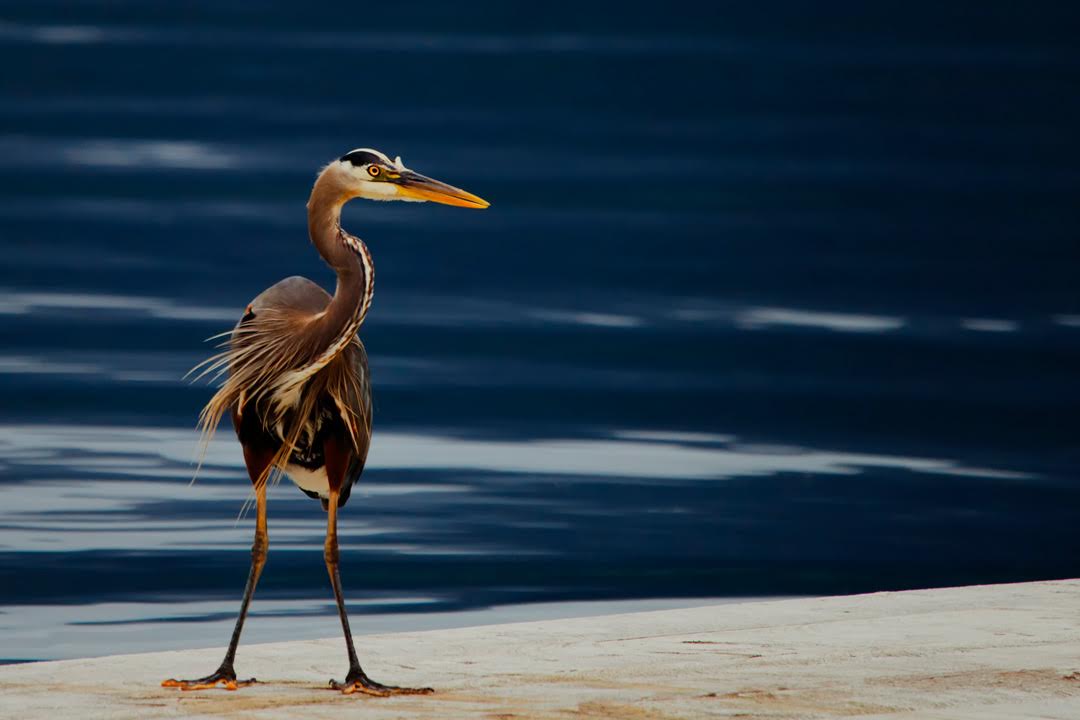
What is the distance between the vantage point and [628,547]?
6.21m

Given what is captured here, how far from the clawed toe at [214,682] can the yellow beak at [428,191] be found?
991 mm

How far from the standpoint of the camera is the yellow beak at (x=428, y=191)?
3.99 m

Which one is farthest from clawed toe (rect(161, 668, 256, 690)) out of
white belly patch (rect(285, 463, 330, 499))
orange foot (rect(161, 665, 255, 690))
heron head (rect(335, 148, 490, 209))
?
heron head (rect(335, 148, 490, 209))

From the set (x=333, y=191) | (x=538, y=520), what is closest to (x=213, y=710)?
(x=333, y=191)

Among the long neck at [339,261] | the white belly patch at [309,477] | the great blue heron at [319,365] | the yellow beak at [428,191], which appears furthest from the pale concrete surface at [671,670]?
the yellow beak at [428,191]

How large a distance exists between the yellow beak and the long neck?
130mm

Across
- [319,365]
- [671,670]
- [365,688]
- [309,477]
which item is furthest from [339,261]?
[671,670]

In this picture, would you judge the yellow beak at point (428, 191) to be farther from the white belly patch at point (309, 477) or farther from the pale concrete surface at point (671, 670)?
the pale concrete surface at point (671, 670)

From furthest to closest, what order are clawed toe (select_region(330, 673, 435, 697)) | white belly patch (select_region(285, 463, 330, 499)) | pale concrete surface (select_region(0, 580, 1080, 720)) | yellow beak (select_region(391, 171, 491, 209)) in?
white belly patch (select_region(285, 463, 330, 499)), yellow beak (select_region(391, 171, 491, 209)), clawed toe (select_region(330, 673, 435, 697)), pale concrete surface (select_region(0, 580, 1080, 720))

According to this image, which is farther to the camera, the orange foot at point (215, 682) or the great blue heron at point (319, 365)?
the great blue heron at point (319, 365)

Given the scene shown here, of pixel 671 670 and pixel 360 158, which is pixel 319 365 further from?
pixel 671 670

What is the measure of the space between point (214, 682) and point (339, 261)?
0.83 meters

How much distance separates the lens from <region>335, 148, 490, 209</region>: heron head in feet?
13.0

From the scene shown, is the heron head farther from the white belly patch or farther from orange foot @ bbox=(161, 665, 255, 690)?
orange foot @ bbox=(161, 665, 255, 690)
